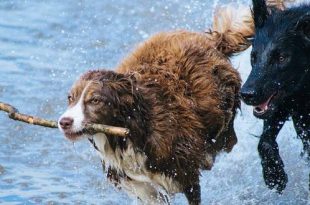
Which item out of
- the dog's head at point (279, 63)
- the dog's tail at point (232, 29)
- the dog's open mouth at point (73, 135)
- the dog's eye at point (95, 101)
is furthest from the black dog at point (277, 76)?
the dog's open mouth at point (73, 135)

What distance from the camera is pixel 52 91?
10.2 metres

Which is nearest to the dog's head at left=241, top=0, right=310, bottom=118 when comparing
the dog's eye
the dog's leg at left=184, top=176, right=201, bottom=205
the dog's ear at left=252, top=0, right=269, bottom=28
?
the dog's ear at left=252, top=0, right=269, bottom=28

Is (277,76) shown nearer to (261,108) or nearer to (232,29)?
(261,108)

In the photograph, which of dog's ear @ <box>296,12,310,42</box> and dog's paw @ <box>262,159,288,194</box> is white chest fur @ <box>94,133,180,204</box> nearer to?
dog's paw @ <box>262,159,288,194</box>

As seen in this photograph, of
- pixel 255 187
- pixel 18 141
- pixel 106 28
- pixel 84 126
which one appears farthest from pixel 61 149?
pixel 106 28

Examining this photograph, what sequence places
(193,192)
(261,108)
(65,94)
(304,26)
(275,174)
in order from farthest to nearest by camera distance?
(65,94), (275,174), (193,192), (304,26), (261,108)

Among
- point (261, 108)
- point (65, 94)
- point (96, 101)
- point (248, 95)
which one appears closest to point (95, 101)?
point (96, 101)

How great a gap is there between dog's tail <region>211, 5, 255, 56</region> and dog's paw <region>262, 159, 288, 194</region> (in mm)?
1076

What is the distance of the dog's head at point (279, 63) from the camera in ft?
21.5

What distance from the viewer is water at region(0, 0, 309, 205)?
7742 mm

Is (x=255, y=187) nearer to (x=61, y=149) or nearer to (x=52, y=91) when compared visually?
(x=61, y=149)

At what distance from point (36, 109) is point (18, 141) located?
0.90 meters

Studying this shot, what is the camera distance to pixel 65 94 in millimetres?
10148

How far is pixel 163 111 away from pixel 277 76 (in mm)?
918
